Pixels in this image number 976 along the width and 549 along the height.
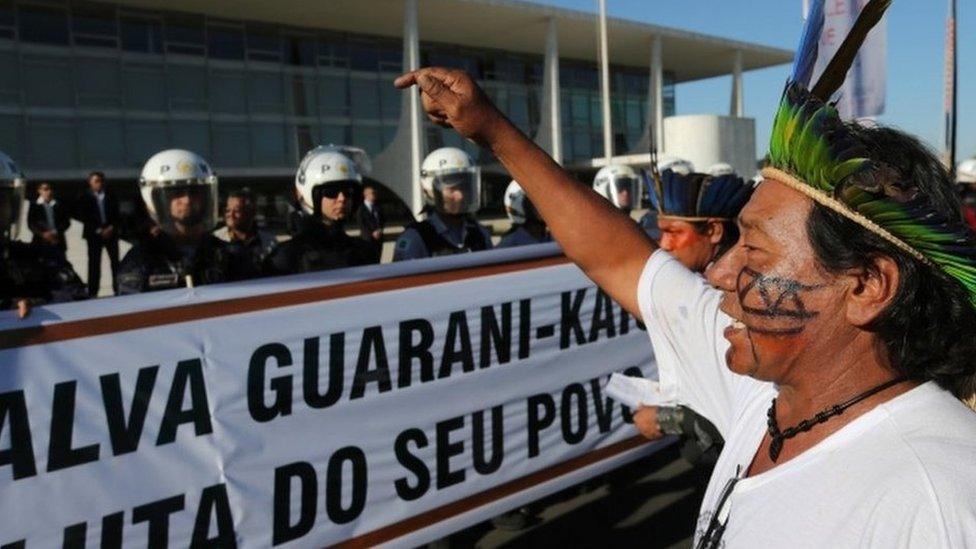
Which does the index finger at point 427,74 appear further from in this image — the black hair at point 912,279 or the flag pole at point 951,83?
the flag pole at point 951,83

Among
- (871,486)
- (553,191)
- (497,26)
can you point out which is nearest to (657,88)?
(497,26)

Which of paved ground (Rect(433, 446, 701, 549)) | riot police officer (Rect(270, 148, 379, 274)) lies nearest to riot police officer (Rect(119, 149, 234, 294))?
riot police officer (Rect(270, 148, 379, 274))

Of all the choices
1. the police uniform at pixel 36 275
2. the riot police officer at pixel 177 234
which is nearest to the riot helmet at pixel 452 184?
the riot police officer at pixel 177 234

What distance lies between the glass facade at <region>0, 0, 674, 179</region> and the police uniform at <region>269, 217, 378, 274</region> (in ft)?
78.0

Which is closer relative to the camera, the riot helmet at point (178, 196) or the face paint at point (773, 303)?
the face paint at point (773, 303)

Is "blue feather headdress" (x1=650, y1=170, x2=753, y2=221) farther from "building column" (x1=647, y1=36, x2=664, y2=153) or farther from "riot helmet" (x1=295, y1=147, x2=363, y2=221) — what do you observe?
"building column" (x1=647, y1=36, x2=664, y2=153)

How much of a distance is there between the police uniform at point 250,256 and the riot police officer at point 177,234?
0.05 metres

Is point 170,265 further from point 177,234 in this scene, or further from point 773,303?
point 773,303

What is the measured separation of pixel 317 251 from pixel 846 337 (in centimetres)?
422

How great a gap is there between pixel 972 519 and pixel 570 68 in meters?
40.4

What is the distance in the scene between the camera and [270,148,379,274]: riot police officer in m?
5.10

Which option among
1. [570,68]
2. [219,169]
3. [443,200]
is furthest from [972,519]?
[570,68]

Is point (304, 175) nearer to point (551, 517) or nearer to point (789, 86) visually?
point (551, 517)

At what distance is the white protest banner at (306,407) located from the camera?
2703 millimetres
